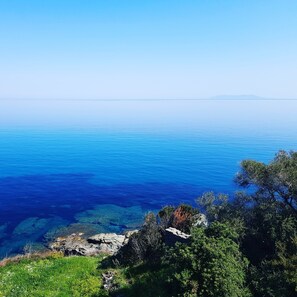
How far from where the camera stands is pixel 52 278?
27.8 metres

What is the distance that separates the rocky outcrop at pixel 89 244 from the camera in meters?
39.0

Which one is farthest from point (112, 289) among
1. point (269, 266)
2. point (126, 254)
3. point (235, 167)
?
point (235, 167)

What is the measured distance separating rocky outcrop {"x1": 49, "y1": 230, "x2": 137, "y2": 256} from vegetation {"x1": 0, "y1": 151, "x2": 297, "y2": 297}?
20.3ft

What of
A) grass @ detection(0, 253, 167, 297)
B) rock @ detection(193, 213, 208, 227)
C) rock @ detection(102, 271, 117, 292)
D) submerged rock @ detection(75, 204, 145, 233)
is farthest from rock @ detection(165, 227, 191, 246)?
submerged rock @ detection(75, 204, 145, 233)

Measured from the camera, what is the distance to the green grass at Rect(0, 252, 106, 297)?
2525 centimetres

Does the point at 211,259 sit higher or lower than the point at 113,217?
higher

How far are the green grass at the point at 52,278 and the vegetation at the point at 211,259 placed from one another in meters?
0.08

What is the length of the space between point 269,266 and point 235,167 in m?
68.7

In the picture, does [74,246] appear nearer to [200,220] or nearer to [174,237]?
[174,237]

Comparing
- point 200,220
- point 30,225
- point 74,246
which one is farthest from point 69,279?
point 30,225

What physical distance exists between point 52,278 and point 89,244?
15.2 m

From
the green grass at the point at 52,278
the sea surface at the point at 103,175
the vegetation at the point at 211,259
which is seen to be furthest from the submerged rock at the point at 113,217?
the green grass at the point at 52,278

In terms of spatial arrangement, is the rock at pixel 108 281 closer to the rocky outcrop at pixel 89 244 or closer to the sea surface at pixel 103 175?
the rocky outcrop at pixel 89 244

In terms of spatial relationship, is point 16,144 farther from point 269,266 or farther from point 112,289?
point 269,266
